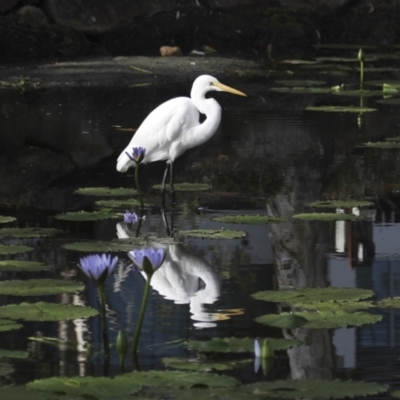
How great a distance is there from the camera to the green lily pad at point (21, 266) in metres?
5.53

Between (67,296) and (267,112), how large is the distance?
21.7 feet

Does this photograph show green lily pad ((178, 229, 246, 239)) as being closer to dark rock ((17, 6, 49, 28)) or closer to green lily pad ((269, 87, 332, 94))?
green lily pad ((269, 87, 332, 94))

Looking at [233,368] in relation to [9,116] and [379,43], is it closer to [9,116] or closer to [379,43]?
[9,116]

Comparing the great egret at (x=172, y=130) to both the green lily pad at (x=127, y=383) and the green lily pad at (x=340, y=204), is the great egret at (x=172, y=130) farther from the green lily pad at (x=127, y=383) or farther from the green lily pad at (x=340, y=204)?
the green lily pad at (x=127, y=383)

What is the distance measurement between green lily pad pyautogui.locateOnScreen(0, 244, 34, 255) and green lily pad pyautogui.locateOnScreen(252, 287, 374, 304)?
1383 millimetres

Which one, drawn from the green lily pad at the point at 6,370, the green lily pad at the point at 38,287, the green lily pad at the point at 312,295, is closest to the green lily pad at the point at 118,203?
the green lily pad at the point at 38,287

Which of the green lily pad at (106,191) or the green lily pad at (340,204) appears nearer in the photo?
the green lily pad at (340,204)

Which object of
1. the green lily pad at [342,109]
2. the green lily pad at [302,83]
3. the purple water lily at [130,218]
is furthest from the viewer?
the green lily pad at [302,83]

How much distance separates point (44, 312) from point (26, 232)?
A: 171 cm

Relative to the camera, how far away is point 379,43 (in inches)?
754

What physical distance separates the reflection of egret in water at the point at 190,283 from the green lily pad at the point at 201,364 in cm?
52

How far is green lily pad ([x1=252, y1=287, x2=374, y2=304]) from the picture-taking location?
494cm

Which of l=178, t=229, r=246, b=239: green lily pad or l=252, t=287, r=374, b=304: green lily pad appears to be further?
l=178, t=229, r=246, b=239: green lily pad

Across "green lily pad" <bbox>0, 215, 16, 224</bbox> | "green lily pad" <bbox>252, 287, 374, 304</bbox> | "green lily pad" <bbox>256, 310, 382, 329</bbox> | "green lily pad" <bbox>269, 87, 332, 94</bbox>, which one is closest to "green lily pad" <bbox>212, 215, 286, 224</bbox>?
"green lily pad" <bbox>0, 215, 16, 224</bbox>
